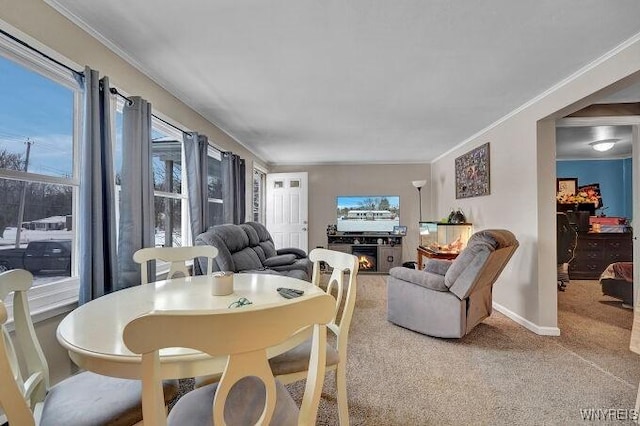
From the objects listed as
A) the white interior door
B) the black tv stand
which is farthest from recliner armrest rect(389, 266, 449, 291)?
the white interior door

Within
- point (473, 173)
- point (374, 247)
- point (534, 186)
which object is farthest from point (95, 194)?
point (374, 247)

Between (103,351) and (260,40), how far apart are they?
1962mm

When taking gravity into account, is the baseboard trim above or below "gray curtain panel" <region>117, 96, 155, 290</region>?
below

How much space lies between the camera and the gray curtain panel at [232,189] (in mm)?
3951

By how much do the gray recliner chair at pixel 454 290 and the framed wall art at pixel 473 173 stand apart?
1495 millimetres

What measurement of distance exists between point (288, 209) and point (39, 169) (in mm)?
4317

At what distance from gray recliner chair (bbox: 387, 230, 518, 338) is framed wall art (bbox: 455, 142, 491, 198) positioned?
4.91 ft

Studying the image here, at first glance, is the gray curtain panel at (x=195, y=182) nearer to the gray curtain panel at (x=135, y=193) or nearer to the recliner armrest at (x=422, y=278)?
the gray curtain panel at (x=135, y=193)

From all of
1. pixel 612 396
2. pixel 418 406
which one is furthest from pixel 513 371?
pixel 418 406

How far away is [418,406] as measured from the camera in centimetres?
180

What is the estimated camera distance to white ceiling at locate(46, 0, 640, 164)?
1.71m

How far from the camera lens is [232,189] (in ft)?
13.4

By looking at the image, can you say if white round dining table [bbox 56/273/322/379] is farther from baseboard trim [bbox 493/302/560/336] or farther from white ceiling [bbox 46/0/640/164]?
baseboard trim [bbox 493/302/560/336]
